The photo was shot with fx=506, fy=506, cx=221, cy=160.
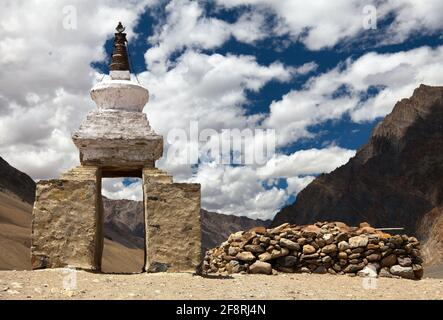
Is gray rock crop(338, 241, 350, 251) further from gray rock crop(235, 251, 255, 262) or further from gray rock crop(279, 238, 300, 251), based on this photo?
gray rock crop(235, 251, 255, 262)

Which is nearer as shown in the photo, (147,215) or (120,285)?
(120,285)

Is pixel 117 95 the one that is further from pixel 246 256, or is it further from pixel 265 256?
pixel 265 256

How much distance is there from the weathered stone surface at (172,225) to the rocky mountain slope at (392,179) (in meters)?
70.2

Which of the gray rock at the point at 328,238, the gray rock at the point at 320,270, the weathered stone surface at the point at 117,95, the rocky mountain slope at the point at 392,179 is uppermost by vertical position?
the rocky mountain slope at the point at 392,179

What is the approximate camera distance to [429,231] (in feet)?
213

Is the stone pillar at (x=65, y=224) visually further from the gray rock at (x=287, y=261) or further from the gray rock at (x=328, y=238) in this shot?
the gray rock at (x=328, y=238)

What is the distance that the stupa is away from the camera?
8.66 m

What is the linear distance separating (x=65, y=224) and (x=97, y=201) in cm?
84

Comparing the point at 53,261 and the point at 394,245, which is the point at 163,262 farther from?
the point at 394,245

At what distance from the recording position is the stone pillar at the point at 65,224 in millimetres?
8586

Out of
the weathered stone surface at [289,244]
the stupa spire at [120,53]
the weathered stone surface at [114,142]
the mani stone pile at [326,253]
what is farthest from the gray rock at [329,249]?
the stupa spire at [120,53]

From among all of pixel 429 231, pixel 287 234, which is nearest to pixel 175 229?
pixel 287 234

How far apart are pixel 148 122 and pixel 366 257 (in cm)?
610

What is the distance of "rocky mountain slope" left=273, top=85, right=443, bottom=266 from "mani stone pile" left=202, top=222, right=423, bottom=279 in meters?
65.5
